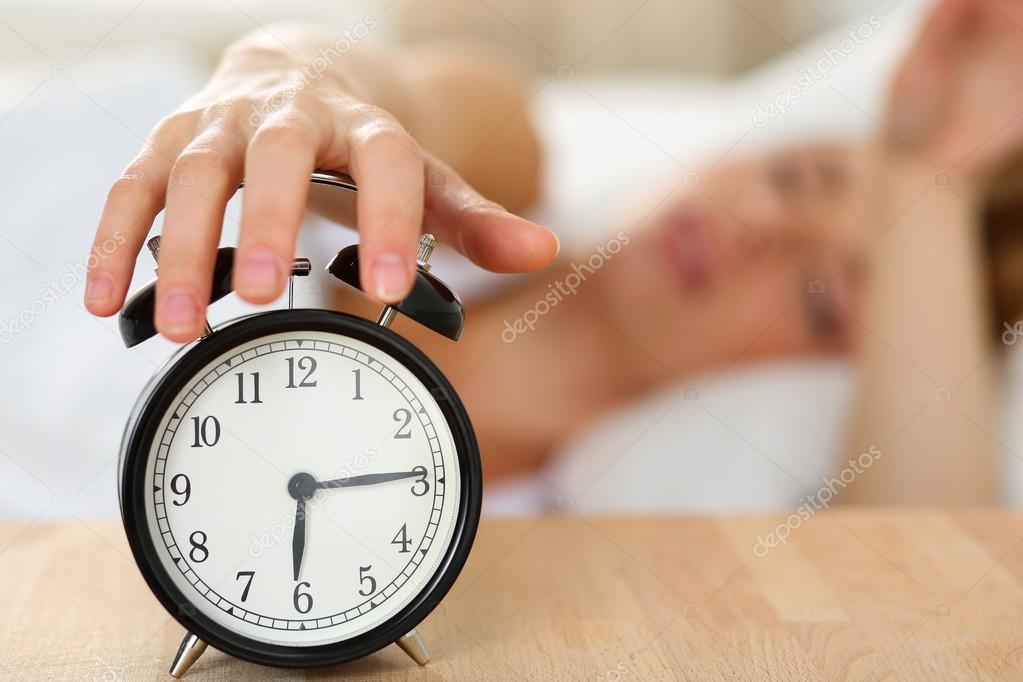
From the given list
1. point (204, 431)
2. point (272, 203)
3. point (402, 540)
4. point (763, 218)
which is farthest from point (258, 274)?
point (763, 218)

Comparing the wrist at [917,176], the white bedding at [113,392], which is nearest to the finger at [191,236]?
the white bedding at [113,392]

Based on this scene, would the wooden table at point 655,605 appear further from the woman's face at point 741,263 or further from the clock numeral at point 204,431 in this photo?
the woman's face at point 741,263

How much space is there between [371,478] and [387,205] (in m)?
0.24

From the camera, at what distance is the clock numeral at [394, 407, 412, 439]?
33.2 inches

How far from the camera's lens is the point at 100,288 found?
2.59 feet

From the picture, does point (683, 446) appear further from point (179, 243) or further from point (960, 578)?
point (179, 243)

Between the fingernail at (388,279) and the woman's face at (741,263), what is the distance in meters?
2.01

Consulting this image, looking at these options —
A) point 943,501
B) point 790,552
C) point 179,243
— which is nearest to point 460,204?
point 179,243

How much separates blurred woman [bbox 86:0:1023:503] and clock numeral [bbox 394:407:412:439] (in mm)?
126

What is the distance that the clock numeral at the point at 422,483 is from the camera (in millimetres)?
855

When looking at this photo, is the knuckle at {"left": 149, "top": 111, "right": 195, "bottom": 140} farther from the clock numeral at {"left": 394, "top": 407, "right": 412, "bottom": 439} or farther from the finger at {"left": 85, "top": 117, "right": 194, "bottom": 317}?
the clock numeral at {"left": 394, "top": 407, "right": 412, "bottom": 439}

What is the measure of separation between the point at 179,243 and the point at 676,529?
822 millimetres

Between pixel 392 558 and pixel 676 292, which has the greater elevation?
pixel 392 558

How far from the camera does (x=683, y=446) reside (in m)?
2.40
